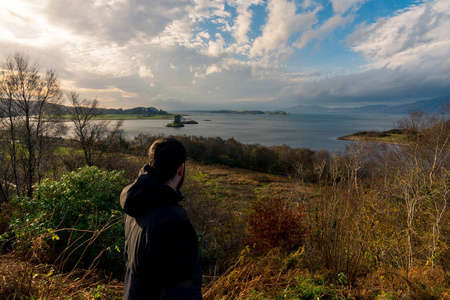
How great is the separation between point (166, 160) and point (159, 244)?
633mm

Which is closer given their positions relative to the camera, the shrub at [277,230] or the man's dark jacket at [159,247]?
the man's dark jacket at [159,247]

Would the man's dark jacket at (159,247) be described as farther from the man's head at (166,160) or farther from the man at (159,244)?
the man's head at (166,160)

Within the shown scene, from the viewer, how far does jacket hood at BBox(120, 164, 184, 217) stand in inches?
58.9

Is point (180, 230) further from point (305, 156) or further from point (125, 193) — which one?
point (305, 156)

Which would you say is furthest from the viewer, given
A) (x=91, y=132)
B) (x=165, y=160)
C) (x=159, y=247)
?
(x=91, y=132)

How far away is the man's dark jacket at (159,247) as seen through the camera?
140 cm

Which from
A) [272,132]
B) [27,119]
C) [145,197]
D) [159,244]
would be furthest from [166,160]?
[272,132]

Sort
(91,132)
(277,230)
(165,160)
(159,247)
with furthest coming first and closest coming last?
(91,132) < (277,230) < (165,160) < (159,247)

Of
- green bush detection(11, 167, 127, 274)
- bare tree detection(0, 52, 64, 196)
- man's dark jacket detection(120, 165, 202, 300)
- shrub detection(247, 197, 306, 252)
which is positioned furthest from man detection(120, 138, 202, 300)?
bare tree detection(0, 52, 64, 196)

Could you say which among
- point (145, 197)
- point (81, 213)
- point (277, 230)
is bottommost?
point (277, 230)

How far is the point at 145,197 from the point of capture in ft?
4.89

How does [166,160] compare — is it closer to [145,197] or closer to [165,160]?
[165,160]

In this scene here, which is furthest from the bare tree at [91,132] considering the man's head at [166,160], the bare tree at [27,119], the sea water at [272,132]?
the man's head at [166,160]

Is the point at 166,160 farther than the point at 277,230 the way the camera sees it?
No
